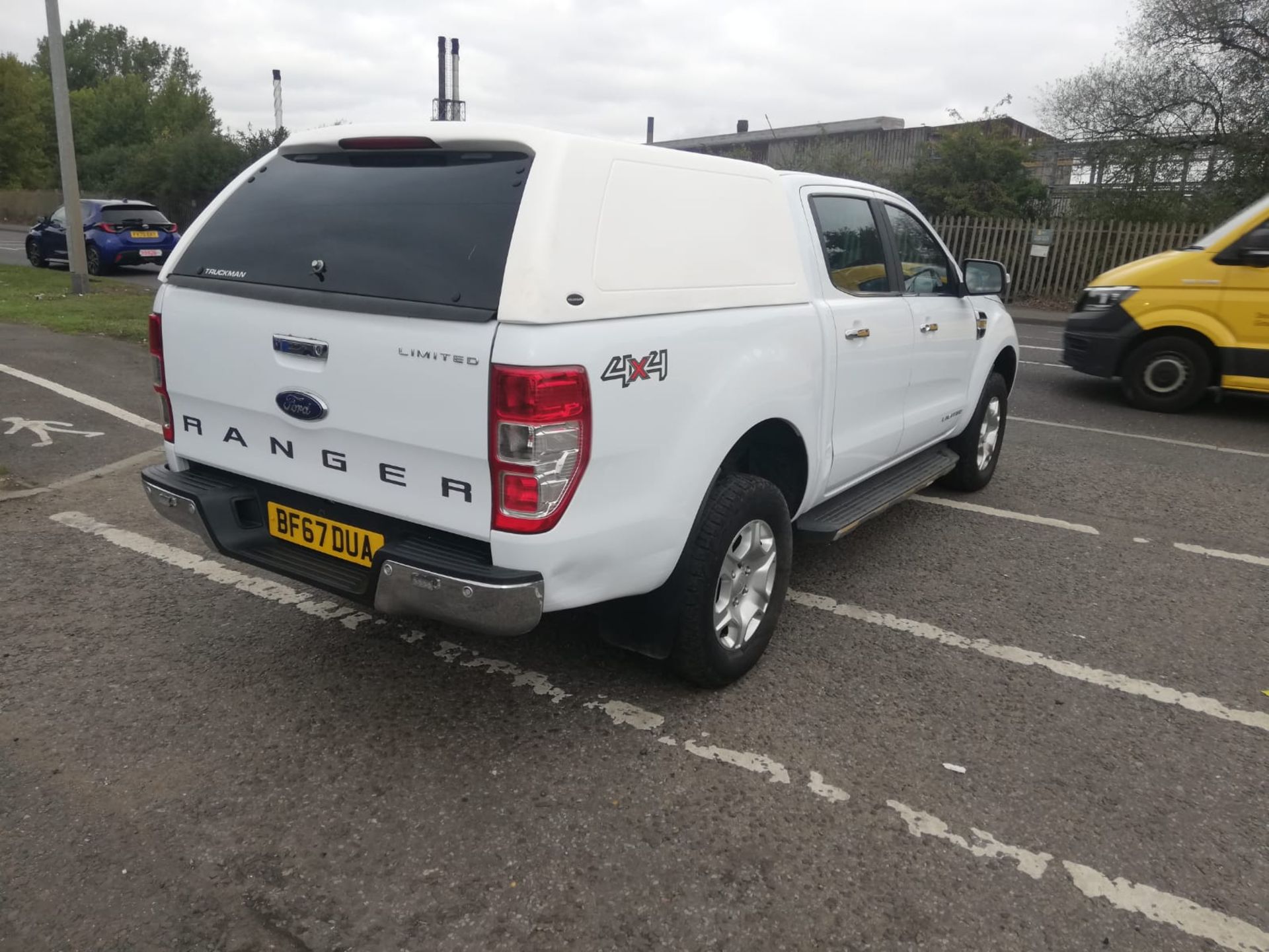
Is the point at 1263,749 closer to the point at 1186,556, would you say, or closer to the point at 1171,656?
the point at 1171,656

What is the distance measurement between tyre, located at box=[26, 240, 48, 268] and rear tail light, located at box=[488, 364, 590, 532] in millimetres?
21470

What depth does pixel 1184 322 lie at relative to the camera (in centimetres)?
883

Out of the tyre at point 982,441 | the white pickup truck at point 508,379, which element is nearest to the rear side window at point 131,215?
the white pickup truck at point 508,379

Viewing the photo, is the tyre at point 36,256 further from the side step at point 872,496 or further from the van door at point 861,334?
the van door at point 861,334

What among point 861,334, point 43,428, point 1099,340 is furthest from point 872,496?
point 1099,340

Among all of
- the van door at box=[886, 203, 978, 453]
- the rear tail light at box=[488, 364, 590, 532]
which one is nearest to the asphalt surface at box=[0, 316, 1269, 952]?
the van door at box=[886, 203, 978, 453]

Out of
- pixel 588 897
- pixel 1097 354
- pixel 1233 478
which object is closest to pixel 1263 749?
pixel 588 897

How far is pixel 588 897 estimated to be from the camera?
2.50 metres

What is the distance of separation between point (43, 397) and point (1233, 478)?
876 centimetres

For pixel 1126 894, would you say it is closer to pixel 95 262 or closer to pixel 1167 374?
pixel 1167 374

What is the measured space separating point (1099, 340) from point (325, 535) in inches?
331

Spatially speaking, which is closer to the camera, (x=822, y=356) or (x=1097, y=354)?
(x=822, y=356)

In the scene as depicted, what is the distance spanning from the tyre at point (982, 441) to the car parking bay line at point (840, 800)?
2.04 metres

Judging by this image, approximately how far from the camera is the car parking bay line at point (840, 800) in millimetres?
2490
